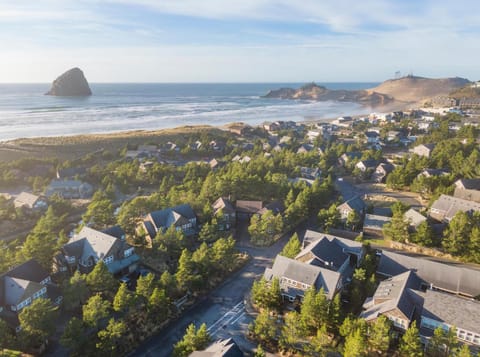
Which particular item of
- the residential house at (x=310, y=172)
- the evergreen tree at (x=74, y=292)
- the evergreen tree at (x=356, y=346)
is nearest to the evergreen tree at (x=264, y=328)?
the evergreen tree at (x=356, y=346)

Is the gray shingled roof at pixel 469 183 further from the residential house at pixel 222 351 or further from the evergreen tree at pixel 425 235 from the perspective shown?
the residential house at pixel 222 351

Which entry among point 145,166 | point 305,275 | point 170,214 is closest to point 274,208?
point 170,214

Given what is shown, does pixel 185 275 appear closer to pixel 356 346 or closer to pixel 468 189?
pixel 356 346

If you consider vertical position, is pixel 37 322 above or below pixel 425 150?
below

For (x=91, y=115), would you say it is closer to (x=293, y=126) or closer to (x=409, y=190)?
(x=293, y=126)

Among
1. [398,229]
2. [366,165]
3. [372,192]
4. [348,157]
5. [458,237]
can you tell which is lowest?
[372,192]

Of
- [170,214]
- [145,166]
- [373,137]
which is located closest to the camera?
[170,214]

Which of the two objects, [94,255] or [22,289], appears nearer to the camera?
[22,289]

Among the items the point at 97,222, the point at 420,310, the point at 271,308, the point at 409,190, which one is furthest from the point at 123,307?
the point at 409,190
